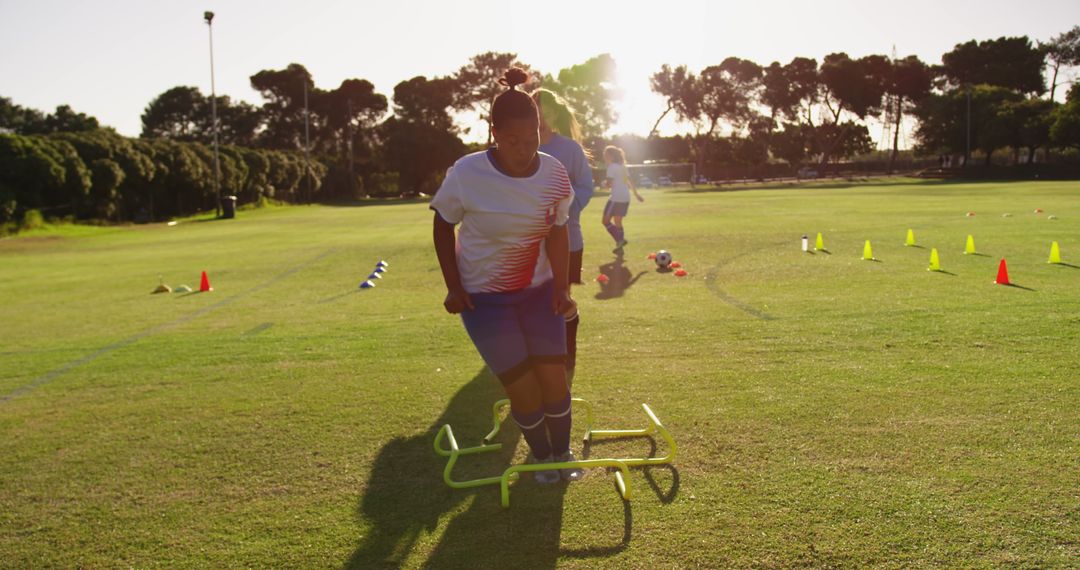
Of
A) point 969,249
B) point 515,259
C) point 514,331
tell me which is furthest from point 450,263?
point 969,249

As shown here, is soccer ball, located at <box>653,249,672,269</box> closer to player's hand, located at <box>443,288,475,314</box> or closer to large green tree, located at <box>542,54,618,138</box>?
player's hand, located at <box>443,288,475,314</box>

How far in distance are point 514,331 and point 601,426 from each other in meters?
1.31

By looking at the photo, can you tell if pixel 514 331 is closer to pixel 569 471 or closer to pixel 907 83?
pixel 569 471

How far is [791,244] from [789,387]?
10341 millimetres

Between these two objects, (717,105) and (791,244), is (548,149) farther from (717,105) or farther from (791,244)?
(717,105)

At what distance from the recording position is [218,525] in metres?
3.65

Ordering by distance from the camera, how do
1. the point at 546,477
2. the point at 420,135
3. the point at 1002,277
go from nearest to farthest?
the point at 546,477 → the point at 1002,277 → the point at 420,135

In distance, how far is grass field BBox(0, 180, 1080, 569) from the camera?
11.0ft

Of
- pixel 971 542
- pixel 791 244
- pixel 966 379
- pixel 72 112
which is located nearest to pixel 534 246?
pixel 971 542

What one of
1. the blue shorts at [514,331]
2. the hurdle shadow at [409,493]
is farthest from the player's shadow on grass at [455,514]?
the blue shorts at [514,331]

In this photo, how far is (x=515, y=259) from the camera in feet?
12.8

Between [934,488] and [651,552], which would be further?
[934,488]

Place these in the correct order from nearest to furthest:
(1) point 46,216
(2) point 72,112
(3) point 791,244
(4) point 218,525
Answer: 1. (4) point 218,525
2. (3) point 791,244
3. (1) point 46,216
4. (2) point 72,112

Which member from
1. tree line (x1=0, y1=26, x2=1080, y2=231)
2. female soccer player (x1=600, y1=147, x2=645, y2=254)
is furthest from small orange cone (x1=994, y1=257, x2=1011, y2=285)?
tree line (x1=0, y1=26, x2=1080, y2=231)
